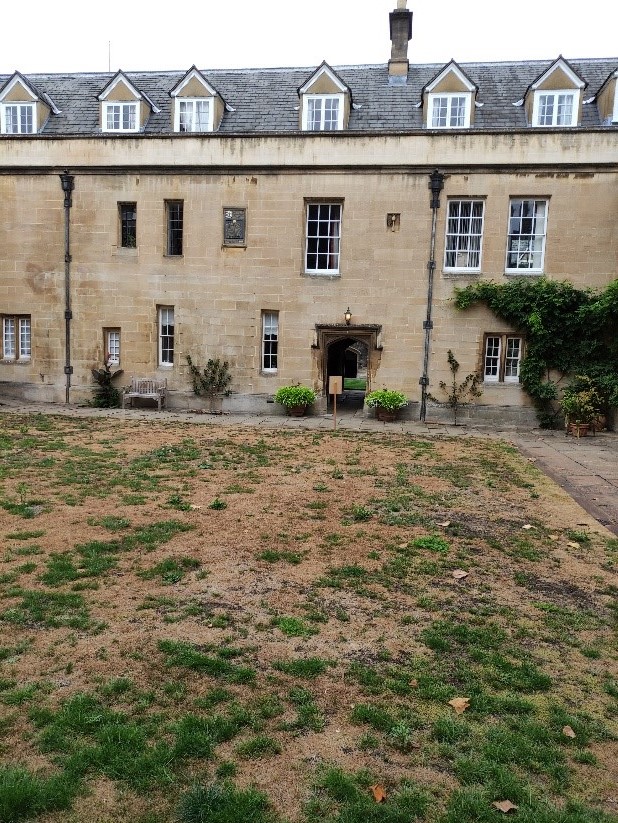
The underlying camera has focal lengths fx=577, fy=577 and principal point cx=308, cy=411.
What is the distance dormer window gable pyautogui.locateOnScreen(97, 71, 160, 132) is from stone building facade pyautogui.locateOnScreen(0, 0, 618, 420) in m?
0.07

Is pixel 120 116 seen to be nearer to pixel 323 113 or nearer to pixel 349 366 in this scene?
pixel 323 113

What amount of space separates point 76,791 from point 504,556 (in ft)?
17.1

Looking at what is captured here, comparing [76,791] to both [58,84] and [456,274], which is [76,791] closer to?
[456,274]

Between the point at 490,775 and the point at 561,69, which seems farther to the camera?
the point at 561,69

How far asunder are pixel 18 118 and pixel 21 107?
406 mm

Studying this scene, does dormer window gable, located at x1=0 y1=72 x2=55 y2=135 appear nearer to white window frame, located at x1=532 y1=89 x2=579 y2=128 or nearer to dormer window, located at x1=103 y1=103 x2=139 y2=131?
dormer window, located at x1=103 y1=103 x2=139 y2=131

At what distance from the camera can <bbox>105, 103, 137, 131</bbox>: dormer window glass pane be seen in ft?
67.2

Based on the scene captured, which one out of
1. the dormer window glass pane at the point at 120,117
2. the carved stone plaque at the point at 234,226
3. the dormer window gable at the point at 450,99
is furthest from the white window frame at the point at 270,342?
the dormer window glass pane at the point at 120,117

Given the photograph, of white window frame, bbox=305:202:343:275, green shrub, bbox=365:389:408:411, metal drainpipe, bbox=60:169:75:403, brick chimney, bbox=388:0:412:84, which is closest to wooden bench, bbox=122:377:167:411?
metal drainpipe, bbox=60:169:75:403

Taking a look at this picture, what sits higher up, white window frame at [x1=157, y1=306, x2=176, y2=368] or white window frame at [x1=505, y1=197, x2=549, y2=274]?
white window frame at [x1=505, y1=197, x2=549, y2=274]

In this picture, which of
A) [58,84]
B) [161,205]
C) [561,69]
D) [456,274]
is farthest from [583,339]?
[58,84]

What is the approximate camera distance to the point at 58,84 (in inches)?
886

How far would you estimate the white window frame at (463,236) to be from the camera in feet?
61.5

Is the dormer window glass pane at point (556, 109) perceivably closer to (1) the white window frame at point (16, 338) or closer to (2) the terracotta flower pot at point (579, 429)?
(2) the terracotta flower pot at point (579, 429)
